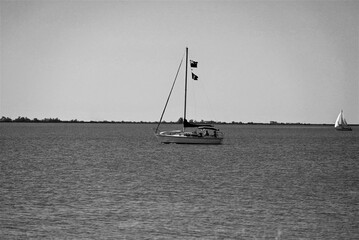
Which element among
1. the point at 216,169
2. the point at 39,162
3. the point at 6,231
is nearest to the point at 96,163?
the point at 39,162

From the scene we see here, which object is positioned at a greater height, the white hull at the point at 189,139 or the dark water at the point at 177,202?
the white hull at the point at 189,139

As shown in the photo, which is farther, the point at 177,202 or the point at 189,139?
the point at 189,139

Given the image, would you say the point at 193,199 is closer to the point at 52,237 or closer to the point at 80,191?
the point at 80,191

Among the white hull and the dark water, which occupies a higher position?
the white hull

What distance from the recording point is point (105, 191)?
40.9 metres

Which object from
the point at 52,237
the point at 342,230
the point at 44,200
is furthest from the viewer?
the point at 44,200

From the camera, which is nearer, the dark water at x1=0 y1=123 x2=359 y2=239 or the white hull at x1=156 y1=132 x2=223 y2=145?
the dark water at x1=0 y1=123 x2=359 y2=239

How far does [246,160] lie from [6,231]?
4776 centimetres

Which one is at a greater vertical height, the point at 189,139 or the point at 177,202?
the point at 189,139

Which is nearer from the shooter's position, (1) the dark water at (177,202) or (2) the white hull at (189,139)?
(1) the dark water at (177,202)

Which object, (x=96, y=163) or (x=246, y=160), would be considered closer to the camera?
(x=96, y=163)

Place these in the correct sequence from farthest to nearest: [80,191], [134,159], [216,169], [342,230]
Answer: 1. [134,159]
2. [216,169]
3. [80,191]
4. [342,230]

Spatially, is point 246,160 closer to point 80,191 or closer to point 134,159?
point 134,159

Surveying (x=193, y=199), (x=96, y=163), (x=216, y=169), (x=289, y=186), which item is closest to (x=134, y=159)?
(x=96, y=163)
